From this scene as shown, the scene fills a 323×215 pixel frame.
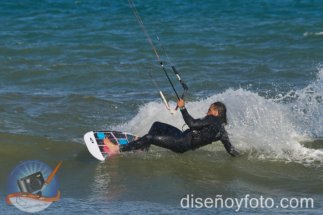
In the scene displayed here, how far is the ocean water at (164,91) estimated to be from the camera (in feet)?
31.9

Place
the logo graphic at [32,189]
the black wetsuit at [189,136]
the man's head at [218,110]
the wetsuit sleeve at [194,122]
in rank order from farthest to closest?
the man's head at [218,110] < the black wetsuit at [189,136] < the wetsuit sleeve at [194,122] < the logo graphic at [32,189]

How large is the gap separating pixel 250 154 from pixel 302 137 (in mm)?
1349

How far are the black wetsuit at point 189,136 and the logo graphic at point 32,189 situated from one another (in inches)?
57.8

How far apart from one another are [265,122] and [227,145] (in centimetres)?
140

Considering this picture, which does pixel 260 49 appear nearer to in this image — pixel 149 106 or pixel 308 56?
pixel 308 56

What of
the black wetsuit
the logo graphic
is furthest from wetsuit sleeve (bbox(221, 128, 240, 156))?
the logo graphic

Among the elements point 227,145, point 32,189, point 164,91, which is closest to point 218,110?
point 227,145

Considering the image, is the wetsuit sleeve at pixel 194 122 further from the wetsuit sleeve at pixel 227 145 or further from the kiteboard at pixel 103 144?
the kiteboard at pixel 103 144

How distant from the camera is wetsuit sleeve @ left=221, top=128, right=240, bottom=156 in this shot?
10578mm

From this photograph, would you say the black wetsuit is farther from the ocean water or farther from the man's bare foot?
the ocean water

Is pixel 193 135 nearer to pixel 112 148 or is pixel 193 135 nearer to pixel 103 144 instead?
pixel 112 148

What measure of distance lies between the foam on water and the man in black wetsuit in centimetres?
74

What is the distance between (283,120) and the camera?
12227 millimetres

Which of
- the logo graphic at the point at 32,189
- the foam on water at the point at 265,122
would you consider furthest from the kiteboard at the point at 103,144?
the foam on water at the point at 265,122
